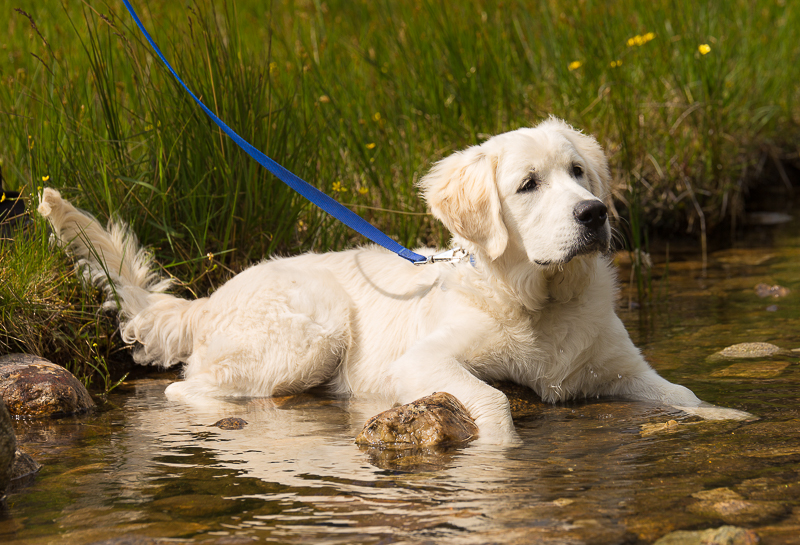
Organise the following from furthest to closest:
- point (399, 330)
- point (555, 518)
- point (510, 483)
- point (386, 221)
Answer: point (386, 221), point (399, 330), point (510, 483), point (555, 518)

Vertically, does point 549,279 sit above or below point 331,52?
below

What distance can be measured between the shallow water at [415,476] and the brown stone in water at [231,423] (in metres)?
0.05

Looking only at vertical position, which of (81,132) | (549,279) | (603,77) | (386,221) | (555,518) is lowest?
(555,518)

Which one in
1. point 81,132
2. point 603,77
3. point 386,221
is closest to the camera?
point 81,132

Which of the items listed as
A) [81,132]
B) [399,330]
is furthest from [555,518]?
[81,132]

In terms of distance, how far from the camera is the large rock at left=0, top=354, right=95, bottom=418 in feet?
11.1

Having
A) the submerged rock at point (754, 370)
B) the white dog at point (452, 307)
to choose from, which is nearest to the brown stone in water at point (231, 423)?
the white dog at point (452, 307)

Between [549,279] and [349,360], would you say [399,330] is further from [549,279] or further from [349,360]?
[549,279]

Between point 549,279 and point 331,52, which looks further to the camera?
point 331,52

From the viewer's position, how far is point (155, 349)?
425 cm

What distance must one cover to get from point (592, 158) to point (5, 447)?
271cm

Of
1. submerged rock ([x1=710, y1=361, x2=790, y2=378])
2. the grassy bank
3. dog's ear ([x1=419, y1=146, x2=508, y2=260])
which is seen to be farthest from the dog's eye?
the grassy bank

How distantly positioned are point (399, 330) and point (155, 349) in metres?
1.36

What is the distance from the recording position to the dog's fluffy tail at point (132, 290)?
4.09 metres
